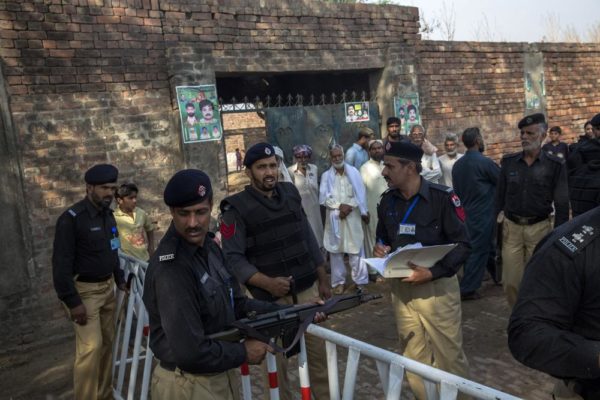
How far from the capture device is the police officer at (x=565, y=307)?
4.76 ft

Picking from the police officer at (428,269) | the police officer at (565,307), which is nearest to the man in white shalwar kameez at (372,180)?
the police officer at (428,269)

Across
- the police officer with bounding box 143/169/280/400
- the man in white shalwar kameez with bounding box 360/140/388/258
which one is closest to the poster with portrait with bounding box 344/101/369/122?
the man in white shalwar kameez with bounding box 360/140/388/258

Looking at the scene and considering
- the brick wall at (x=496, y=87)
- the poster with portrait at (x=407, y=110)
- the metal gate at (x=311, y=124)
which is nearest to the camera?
the metal gate at (x=311, y=124)

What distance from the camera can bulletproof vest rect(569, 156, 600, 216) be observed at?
3.61 m

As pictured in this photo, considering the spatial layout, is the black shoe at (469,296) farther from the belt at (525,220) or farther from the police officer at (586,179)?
the police officer at (586,179)

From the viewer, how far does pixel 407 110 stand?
791 cm

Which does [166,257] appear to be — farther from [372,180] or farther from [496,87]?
[496,87]

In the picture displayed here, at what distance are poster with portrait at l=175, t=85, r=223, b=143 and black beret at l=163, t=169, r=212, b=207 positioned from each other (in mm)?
4152

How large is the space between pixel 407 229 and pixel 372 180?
3.83 meters

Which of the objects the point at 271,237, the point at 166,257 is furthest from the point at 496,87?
the point at 166,257

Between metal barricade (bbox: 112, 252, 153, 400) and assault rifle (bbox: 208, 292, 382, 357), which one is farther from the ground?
assault rifle (bbox: 208, 292, 382, 357)

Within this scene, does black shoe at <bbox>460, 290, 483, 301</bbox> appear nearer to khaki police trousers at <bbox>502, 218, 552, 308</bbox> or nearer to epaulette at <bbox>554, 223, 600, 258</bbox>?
khaki police trousers at <bbox>502, 218, 552, 308</bbox>

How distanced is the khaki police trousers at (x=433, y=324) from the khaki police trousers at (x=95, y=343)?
86.7 inches

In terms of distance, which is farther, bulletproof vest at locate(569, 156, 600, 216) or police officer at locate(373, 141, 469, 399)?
bulletproof vest at locate(569, 156, 600, 216)
